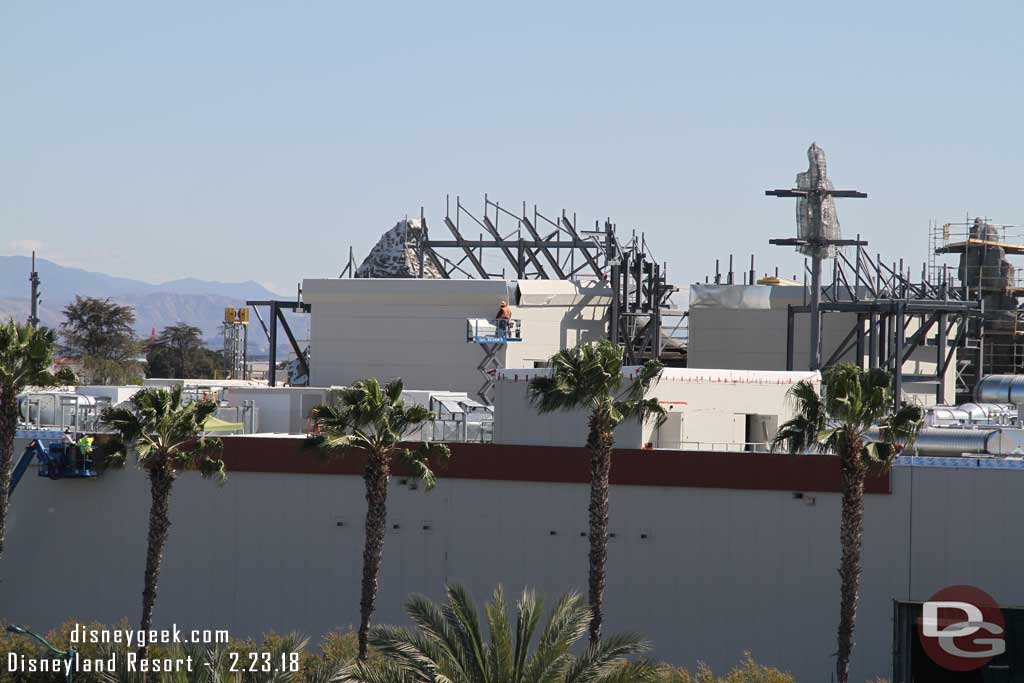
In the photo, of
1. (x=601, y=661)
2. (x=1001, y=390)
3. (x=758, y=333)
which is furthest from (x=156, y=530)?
(x=758, y=333)

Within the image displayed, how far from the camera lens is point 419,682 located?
77.5 ft

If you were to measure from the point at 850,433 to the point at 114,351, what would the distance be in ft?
332

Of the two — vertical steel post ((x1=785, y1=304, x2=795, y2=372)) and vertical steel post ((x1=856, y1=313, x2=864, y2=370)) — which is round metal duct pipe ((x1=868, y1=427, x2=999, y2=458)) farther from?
vertical steel post ((x1=785, y1=304, x2=795, y2=372))

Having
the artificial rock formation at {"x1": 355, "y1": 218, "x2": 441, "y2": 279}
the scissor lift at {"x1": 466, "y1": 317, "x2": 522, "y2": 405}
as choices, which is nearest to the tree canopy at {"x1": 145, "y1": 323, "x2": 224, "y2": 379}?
the artificial rock formation at {"x1": 355, "y1": 218, "x2": 441, "y2": 279}

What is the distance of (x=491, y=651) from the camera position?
23422mm

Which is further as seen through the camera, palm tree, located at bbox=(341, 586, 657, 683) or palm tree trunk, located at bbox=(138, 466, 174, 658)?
palm tree trunk, located at bbox=(138, 466, 174, 658)

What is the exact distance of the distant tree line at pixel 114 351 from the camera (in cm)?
10994

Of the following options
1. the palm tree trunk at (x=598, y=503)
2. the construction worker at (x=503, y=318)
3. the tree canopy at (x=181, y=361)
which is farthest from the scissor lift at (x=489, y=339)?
the tree canopy at (x=181, y=361)

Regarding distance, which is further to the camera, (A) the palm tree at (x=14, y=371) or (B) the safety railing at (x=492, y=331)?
(B) the safety railing at (x=492, y=331)

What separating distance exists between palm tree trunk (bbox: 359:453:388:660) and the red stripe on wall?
3.33 m

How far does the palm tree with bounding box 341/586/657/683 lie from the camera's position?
23.2m

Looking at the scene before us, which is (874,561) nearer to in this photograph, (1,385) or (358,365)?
(1,385)

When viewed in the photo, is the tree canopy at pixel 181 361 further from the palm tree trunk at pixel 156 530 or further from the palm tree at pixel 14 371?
the palm tree trunk at pixel 156 530

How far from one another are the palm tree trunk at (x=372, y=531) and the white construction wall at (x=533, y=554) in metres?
5.41
